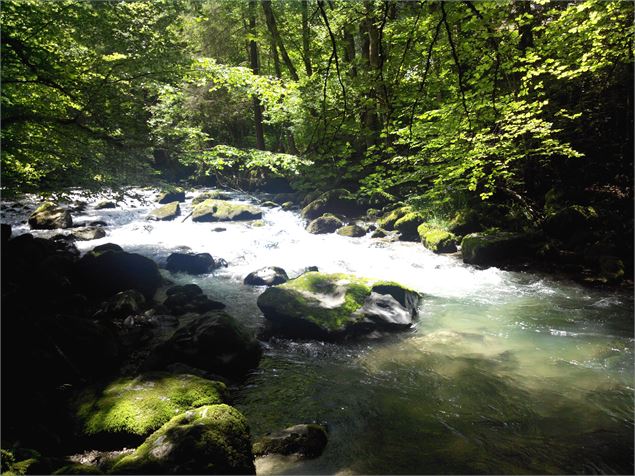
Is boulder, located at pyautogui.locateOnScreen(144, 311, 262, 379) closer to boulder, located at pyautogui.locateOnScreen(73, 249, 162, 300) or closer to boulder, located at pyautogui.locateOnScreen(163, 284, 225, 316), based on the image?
boulder, located at pyautogui.locateOnScreen(163, 284, 225, 316)

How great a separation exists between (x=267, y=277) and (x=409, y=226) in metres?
6.53

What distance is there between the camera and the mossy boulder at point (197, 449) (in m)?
3.18

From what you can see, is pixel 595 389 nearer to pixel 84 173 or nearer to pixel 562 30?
pixel 562 30

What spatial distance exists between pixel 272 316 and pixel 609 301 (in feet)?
24.0

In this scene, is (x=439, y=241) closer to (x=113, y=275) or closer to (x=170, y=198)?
(x=113, y=275)

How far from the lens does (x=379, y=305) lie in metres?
7.41

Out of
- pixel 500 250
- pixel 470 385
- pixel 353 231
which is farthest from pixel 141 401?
pixel 353 231

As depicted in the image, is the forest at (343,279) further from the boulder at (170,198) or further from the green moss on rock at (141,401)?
the boulder at (170,198)

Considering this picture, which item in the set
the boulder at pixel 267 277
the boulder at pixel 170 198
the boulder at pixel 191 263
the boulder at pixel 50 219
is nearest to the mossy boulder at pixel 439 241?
the boulder at pixel 267 277

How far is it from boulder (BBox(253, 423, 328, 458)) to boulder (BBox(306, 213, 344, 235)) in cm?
1174

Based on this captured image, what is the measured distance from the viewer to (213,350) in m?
5.66

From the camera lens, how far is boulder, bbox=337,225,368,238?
48.6ft

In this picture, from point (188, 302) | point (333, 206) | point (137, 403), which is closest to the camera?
point (137, 403)

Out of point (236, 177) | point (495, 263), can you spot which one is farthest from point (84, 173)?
point (236, 177)
